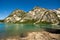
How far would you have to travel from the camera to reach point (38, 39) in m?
31.0

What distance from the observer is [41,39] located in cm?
3106

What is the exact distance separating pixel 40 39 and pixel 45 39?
1288mm

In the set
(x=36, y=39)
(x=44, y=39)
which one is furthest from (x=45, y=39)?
(x=36, y=39)

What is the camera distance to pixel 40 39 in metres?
31.1

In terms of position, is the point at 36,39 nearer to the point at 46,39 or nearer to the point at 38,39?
the point at 38,39

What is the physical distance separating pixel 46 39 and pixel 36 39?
8.45 ft

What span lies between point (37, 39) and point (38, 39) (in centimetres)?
27

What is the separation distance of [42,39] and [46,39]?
103 cm

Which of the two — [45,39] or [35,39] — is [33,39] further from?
[45,39]

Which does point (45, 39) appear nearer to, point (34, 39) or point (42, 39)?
point (42, 39)

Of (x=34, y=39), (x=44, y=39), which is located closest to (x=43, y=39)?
(x=44, y=39)

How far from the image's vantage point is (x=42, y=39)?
31.0 m

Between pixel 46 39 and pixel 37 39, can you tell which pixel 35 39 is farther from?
pixel 46 39

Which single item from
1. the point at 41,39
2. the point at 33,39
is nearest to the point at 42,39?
the point at 41,39
